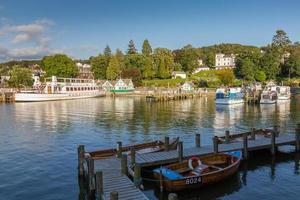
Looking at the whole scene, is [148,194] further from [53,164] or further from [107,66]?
[107,66]

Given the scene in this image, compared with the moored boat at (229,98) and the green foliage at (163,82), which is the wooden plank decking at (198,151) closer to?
the moored boat at (229,98)

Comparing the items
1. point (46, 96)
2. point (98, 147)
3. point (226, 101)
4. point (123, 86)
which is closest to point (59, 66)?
point (123, 86)

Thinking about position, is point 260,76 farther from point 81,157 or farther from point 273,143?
point 81,157

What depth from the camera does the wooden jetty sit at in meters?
21.2

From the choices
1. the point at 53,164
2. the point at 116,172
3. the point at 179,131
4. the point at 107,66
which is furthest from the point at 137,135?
the point at 107,66

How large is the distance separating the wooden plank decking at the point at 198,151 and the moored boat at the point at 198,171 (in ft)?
6.07

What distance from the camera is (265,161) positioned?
107 ft

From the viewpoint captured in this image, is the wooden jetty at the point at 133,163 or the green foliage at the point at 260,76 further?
the green foliage at the point at 260,76

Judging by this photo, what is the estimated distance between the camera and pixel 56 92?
416 feet

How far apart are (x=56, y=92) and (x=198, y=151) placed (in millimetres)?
102926

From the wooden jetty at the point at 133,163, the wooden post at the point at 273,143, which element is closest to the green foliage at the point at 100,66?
the wooden jetty at the point at 133,163

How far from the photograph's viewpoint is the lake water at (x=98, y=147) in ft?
83.5

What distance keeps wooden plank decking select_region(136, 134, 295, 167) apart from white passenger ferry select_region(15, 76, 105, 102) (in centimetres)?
9431

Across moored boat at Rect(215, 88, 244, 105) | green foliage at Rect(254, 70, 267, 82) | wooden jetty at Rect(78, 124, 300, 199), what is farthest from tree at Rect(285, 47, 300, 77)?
wooden jetty at Rect(78, 124, 300, 199)
